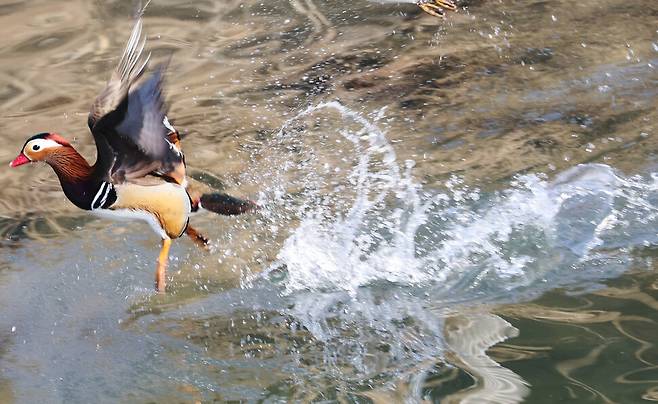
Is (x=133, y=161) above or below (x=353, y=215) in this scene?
above

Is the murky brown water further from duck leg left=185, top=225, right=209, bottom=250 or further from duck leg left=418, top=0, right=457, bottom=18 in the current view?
duck leg left=185, top=225, right=209, bottom=250

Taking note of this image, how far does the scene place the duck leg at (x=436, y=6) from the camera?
5.61 meters

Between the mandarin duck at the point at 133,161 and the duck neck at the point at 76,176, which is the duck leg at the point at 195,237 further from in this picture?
the duck neck at the point at 76,176

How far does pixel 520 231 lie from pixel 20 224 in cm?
214

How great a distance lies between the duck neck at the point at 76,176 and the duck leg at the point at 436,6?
10.1ft

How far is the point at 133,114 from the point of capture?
2.66m

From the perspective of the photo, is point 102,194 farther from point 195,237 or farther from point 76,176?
point 195,237

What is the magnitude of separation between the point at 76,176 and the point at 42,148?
137mm

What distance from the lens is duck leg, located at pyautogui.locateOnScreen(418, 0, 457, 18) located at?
18.4 feet

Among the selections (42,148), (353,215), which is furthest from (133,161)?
→ (353,215)

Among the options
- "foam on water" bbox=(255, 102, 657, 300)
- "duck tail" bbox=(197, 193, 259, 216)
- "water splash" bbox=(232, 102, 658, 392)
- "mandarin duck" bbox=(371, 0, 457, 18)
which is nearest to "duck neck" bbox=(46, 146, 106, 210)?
"duck tail" bbox=(197, 193, 259, 216)

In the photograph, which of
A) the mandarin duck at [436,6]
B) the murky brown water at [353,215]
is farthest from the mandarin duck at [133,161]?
the mandarin duck at [436,6]

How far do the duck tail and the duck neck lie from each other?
0.34 meters

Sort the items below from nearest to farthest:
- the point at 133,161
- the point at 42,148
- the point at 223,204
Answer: the point at 133,161 → the point at 42,148 → the point at 223,204
